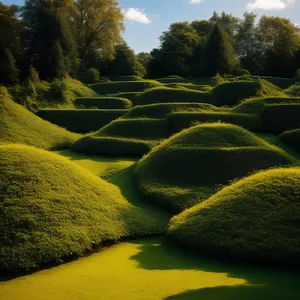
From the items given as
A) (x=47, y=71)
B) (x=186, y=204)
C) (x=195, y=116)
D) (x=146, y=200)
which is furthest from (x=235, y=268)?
(x=47, y=71)

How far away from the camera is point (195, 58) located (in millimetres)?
51656

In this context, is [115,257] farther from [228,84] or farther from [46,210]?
[228,84]

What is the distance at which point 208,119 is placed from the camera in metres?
20.7

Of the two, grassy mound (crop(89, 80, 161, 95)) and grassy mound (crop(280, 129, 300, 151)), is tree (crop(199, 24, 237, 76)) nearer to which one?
grassy mound (crop(89, 80, 161, 95))

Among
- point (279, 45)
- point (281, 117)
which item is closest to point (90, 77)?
point (279, 45)

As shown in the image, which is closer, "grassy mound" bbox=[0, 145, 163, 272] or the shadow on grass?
the shadow on grass

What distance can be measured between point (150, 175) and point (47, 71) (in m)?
26.6

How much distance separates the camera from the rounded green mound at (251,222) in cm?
841

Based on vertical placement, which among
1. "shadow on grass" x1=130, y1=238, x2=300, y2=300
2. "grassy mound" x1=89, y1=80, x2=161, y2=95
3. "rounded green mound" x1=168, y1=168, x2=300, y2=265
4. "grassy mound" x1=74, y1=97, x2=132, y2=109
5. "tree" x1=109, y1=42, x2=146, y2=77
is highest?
"tree" x1=109, y1=42, x2=146, y2=77

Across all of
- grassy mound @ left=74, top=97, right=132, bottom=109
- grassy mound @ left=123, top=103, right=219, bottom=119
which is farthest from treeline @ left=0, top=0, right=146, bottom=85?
grassy mound @ left=123, top=103, right=219, bottom=119

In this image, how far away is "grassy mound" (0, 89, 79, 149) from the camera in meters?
20.9

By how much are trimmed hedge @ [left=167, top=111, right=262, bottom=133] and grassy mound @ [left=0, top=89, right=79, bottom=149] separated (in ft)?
20.0

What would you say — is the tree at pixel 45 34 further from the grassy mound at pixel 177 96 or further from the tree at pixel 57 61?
the grassy mound at pixel 177 96

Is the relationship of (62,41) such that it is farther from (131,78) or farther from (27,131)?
(27,131)
